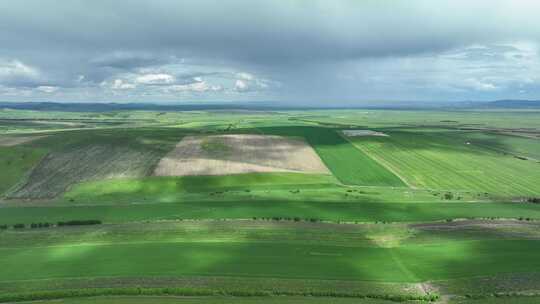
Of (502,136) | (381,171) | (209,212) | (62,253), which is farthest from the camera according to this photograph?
(502,136)

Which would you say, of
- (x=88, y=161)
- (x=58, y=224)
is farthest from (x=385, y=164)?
(x=58, y=224)

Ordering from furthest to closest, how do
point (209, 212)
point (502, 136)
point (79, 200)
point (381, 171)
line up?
point (502, 136) < point (381, 171) < point (79, 200) < point (209, 212)

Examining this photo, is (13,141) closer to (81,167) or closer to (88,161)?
(88,161)

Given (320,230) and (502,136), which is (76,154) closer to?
(320,230)

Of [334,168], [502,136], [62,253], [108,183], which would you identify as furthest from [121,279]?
[502,136]

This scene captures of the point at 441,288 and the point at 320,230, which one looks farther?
the point at 320,230

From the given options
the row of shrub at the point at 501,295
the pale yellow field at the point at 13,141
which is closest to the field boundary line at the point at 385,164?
the row of shrub at the point at 501,295

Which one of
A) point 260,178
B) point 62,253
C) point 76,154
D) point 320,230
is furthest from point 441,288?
point 76,154

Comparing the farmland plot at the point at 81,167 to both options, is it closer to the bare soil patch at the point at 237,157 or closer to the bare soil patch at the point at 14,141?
the bare soil patch at the point at 237,157
